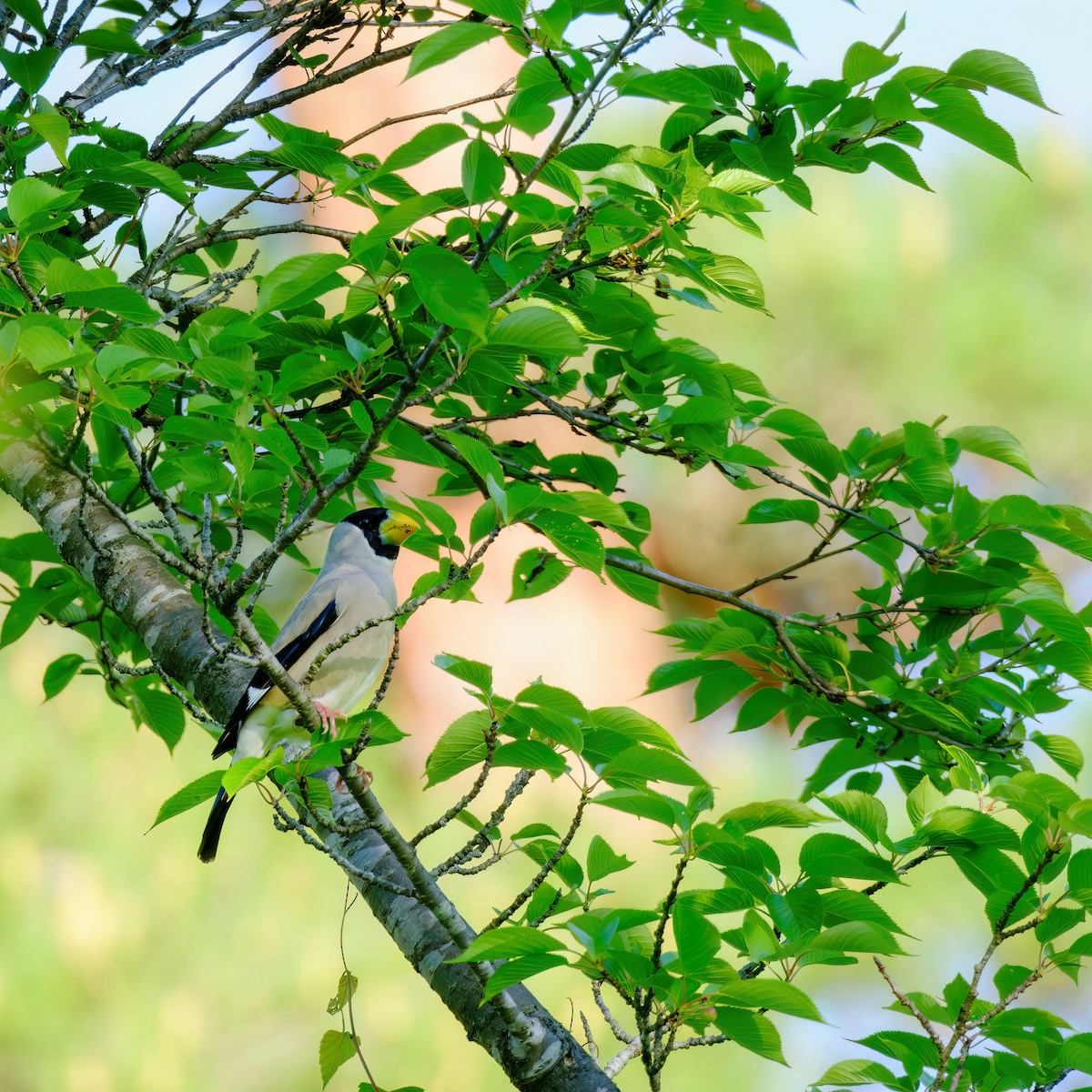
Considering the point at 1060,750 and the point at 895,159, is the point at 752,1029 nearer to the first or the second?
the point at 1060,750

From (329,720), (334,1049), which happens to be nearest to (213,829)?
(334,1049)

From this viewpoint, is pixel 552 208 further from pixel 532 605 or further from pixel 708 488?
pixel 708 488

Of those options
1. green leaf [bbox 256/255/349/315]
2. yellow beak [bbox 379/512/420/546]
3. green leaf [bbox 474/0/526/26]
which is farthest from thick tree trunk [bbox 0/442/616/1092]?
yellow beak [bbox 379/512/420/546]

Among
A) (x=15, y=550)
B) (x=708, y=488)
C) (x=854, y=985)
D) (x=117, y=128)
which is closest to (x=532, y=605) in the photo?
(x=708, y=488)

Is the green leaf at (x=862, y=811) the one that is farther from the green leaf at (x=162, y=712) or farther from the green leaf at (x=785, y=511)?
the green leaf at (x=162, y=712)

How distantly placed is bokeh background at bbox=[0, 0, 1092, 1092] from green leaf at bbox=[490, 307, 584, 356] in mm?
1207

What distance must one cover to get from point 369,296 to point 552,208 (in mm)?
220

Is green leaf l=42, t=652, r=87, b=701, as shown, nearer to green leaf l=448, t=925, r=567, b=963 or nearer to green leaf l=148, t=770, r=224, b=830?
green leaf l=148, t=770, r=224, b=830

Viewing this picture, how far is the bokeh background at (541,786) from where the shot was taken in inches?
148

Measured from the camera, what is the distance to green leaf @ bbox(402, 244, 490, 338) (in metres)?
1.00

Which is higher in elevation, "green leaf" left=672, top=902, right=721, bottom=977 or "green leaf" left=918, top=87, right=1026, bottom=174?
"green leaf" left=918, top=87, right=1026, bottom=174

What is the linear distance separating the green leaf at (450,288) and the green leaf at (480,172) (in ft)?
0.22

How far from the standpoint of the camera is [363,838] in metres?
1.67

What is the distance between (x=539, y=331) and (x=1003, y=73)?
2.08ft
